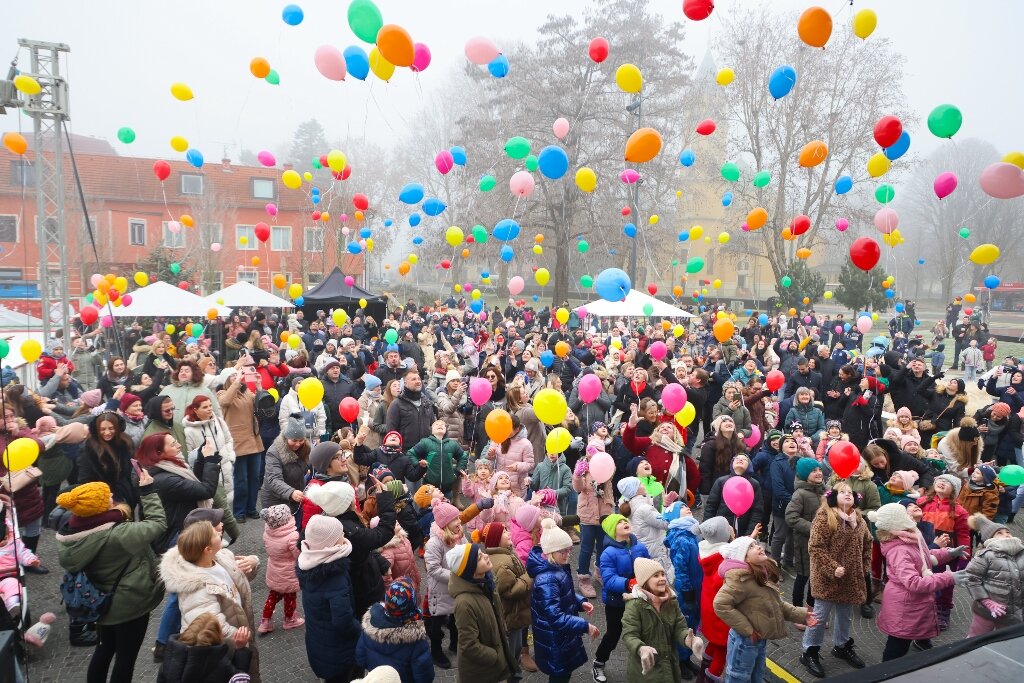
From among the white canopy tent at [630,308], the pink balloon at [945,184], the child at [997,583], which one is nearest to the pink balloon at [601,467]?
the child at [997,583]

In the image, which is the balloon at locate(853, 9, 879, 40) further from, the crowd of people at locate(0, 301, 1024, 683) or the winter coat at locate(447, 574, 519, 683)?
the winter coat at locate(447, 574, 519, 683)

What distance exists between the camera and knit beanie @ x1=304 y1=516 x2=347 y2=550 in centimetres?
347

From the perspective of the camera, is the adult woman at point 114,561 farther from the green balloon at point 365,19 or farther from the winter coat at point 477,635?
the green balloon at point 365,19

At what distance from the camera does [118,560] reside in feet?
11.5

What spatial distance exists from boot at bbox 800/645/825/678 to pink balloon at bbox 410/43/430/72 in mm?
7250

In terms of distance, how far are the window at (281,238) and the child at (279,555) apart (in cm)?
3298

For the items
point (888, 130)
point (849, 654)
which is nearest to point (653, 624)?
point (849, 654)

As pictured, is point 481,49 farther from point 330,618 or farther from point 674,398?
point 330,618

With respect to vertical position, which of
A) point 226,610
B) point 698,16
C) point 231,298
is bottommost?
point 226,610

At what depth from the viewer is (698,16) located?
6609 mm

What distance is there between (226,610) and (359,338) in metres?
11.8

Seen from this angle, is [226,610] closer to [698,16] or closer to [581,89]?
[698,16]

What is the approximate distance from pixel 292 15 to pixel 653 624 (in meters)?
8.40

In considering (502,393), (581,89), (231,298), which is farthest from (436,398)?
(581,89)
